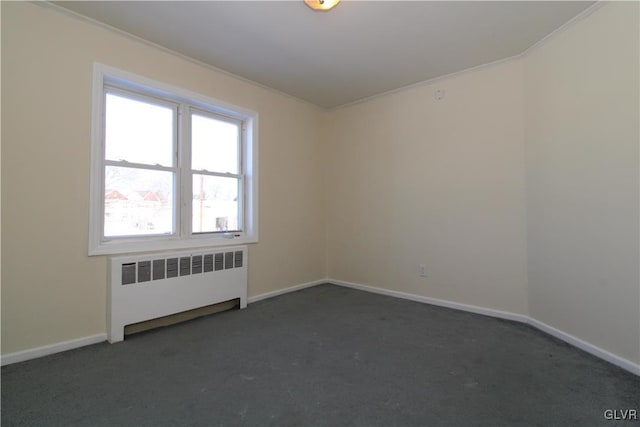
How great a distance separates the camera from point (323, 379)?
197cm

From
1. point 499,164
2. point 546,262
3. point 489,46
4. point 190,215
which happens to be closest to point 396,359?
point 546,262

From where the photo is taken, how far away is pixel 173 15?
2.42 metres

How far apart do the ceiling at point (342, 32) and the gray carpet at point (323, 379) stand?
2.64m

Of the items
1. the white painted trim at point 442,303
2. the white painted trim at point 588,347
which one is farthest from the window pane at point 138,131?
the white painted trim at point 588,347

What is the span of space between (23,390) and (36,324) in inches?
23.3

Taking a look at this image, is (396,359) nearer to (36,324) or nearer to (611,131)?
(611,131)

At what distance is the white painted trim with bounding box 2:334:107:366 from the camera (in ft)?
7.02

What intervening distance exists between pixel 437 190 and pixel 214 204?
2.61 m

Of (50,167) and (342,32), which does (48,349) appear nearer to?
(50,167)

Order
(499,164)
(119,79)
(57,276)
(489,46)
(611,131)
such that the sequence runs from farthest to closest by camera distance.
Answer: (499,164) → (489,46) → (119,79) → (57,276) → (611,131)

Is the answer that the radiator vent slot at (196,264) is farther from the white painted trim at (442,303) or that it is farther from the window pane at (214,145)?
the white painted trim at (442,303)

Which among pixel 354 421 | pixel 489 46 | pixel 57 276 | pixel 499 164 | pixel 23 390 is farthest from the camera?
pixel 499 164

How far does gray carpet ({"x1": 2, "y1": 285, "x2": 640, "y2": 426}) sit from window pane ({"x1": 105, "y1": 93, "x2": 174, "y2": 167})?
1.64 meters

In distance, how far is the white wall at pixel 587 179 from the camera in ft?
6.85
